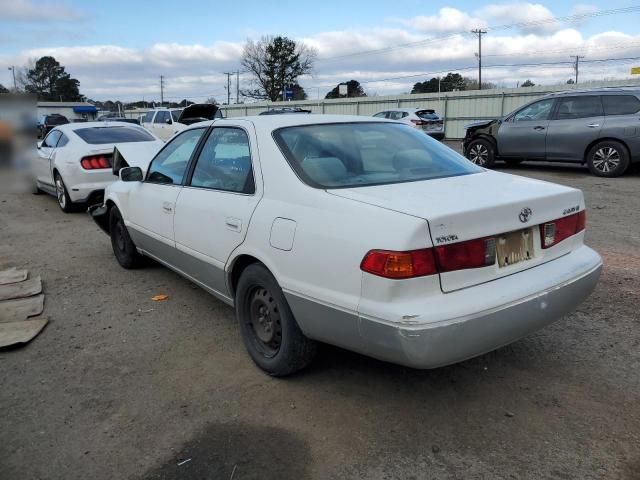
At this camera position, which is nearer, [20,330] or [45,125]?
[20,330]

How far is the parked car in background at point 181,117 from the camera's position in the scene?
63.4ft

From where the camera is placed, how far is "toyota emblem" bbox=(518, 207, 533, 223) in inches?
110

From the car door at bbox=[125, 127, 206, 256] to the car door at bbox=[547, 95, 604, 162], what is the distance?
921 centimetres

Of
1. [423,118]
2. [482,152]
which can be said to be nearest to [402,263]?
[482,152]

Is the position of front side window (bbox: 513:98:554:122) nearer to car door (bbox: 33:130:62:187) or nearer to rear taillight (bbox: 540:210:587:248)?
rear taillight (bbox: 540:210:587:248)

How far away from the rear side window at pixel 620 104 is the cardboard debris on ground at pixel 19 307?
10546 mm

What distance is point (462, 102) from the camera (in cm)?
2747

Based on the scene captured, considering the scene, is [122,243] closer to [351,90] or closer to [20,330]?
[20,330]

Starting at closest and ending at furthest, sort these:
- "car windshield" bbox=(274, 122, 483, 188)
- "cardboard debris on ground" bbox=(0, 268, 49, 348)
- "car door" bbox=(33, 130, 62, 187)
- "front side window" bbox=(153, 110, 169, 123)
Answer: "car windshield" bbox=(274, 122, 483, 188) → "cardboard debris on ground" bbox=(0, 268, 49, 348) → "car door" bbox=(33, 130, 62, 187) → "front side window" bbox=(153, 110, 169, 123)

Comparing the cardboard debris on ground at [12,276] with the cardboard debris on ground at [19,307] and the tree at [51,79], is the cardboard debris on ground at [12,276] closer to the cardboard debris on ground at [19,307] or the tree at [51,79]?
the cardboard debris on ground at [19,307]

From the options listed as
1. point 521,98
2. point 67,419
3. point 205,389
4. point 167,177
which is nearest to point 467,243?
point 205,389

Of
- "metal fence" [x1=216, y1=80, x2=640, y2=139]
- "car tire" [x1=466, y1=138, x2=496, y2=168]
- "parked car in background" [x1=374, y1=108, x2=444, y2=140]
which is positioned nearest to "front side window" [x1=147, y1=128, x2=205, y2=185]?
"car tire" [x1=466, y1=138, x2=496, y2=168]

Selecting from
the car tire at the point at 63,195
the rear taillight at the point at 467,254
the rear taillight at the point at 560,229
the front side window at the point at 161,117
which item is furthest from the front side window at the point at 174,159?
the front side window at the point at 161,117

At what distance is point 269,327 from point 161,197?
1753mm
